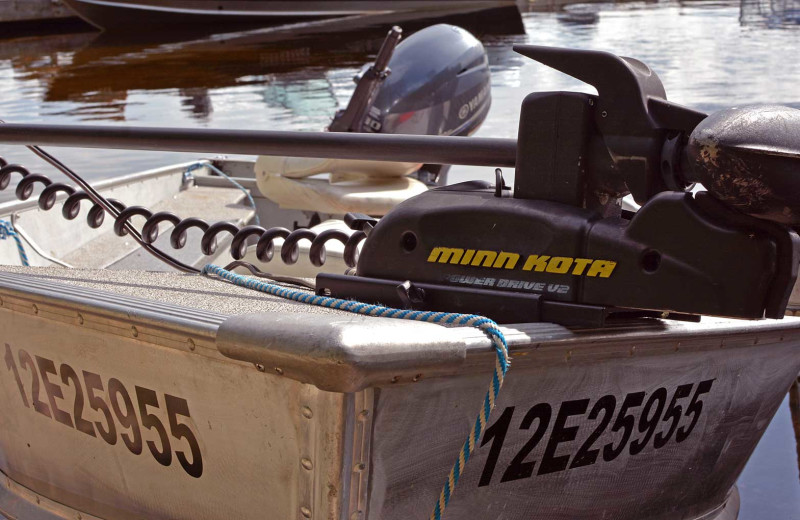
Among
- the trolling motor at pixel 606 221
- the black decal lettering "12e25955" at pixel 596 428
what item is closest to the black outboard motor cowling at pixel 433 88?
the trolling motor at pixel 606 221

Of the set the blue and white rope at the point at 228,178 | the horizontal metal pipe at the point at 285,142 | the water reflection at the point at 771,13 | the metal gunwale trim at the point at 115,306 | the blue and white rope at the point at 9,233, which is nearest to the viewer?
the metal gunwale trim at the point at 115,306

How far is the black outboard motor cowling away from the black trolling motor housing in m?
2.69

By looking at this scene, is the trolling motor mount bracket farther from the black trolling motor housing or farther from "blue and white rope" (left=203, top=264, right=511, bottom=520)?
"blue and white rope" (left=203, top=264, right=511, bottom=520)

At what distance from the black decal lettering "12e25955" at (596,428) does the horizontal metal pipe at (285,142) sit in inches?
22.9

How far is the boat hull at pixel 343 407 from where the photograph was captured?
1516 mm

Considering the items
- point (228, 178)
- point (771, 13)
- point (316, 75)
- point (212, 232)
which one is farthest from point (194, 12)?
point (212, 232)

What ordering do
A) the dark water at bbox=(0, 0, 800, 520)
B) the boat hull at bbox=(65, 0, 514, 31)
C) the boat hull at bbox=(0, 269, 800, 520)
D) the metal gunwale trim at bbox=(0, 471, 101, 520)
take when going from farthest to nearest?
1. the boat hull at bbox=(65, 0, 514, 31)
2. the dark water at bbox=(0, 0, 800, 520)
3. the metal gunwale trim at bbox=(0, 471, 101, 520)
4. the boat hull at bbox=(0, 269, 800, 520)

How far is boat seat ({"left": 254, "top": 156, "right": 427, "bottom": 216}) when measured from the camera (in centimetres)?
430

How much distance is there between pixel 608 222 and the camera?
5.66 feet

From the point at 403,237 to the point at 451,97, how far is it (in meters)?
2.97

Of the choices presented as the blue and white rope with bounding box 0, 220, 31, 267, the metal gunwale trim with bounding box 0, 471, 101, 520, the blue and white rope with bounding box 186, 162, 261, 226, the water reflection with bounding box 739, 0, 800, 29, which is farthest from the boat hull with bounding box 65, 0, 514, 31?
the metal gunwale trim with bounding box 0, 471, 101, 520

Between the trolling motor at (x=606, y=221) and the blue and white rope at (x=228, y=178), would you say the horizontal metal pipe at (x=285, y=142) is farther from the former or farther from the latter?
the blue and white rope at (x=228, y=178)

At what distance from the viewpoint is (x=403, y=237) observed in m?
1.88

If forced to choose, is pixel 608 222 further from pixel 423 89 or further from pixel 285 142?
pixel 423 89
